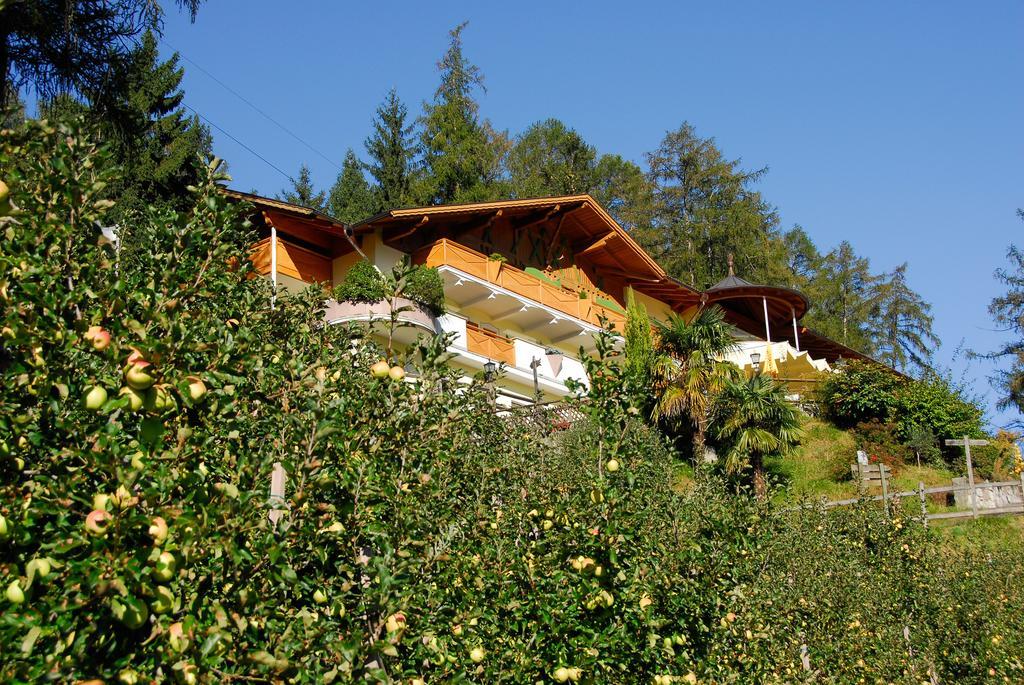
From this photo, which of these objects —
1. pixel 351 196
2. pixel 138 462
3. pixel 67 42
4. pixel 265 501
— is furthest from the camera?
pixel 351 196

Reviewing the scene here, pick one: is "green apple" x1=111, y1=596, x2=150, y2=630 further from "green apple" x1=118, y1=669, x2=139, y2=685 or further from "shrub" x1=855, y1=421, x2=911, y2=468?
"shrub" x1=855, y1=421, x2=911, y2=468

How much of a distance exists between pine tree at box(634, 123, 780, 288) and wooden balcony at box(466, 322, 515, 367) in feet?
79.8

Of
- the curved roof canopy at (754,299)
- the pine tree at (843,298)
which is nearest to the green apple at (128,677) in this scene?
the curved roof canopy at (754,299)

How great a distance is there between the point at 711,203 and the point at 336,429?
52621 millimetres

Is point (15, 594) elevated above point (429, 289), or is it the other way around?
point (429, 289)

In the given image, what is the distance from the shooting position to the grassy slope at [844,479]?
2308cm

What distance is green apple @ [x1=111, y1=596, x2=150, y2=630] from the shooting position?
9.54 ft

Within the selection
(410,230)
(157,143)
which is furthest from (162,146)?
(410,230)

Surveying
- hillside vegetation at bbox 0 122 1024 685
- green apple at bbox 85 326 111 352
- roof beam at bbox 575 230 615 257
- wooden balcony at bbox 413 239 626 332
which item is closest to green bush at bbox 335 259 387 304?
wooden balcony at bbox 413 239 626 332

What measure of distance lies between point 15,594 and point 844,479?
26747mm

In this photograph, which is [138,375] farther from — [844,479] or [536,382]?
[844,479]

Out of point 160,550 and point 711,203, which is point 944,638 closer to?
point 160,550

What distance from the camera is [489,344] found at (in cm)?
2891

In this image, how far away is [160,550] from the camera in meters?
3.08
